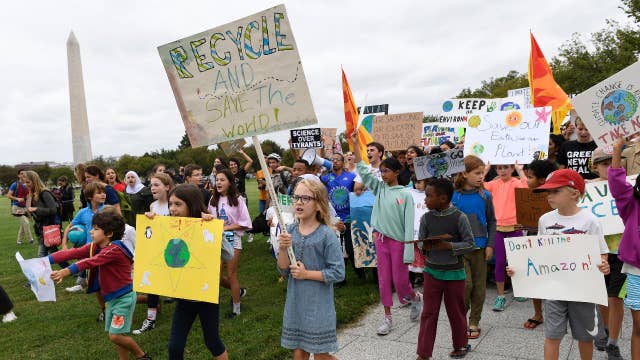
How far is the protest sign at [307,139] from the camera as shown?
9.61 metres

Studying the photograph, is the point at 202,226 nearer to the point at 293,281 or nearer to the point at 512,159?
the point at 293,281

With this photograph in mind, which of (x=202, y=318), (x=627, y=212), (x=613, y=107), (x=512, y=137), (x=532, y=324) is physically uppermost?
(x=613, y=107)

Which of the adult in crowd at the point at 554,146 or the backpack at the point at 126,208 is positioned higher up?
the adult in crowd at the point at 554,146

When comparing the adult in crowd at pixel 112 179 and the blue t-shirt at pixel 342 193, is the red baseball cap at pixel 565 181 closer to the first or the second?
the blue t-shirt at pixel 342 193

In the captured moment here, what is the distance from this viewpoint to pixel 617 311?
4023 mm

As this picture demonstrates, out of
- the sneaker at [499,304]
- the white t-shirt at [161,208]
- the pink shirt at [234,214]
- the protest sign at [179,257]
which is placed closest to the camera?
the protest sign at [179,257]

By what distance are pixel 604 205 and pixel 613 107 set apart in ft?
3.70

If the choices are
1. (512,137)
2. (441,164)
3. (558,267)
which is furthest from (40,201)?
(558,267)

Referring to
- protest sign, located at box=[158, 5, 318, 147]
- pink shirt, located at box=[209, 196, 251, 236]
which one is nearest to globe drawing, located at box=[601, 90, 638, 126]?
protest sign, located at box=[158, 5, 318, 147]

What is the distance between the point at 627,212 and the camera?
3.47 metres

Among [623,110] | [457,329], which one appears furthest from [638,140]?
[457,329]

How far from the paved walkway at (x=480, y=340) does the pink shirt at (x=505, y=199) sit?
1101mm

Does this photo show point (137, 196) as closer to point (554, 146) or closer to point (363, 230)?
point (363, 230)

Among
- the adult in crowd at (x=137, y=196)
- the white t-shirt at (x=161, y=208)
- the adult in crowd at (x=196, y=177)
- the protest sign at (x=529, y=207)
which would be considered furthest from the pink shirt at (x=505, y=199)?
the adult in crowd at (x=137, y=196)
